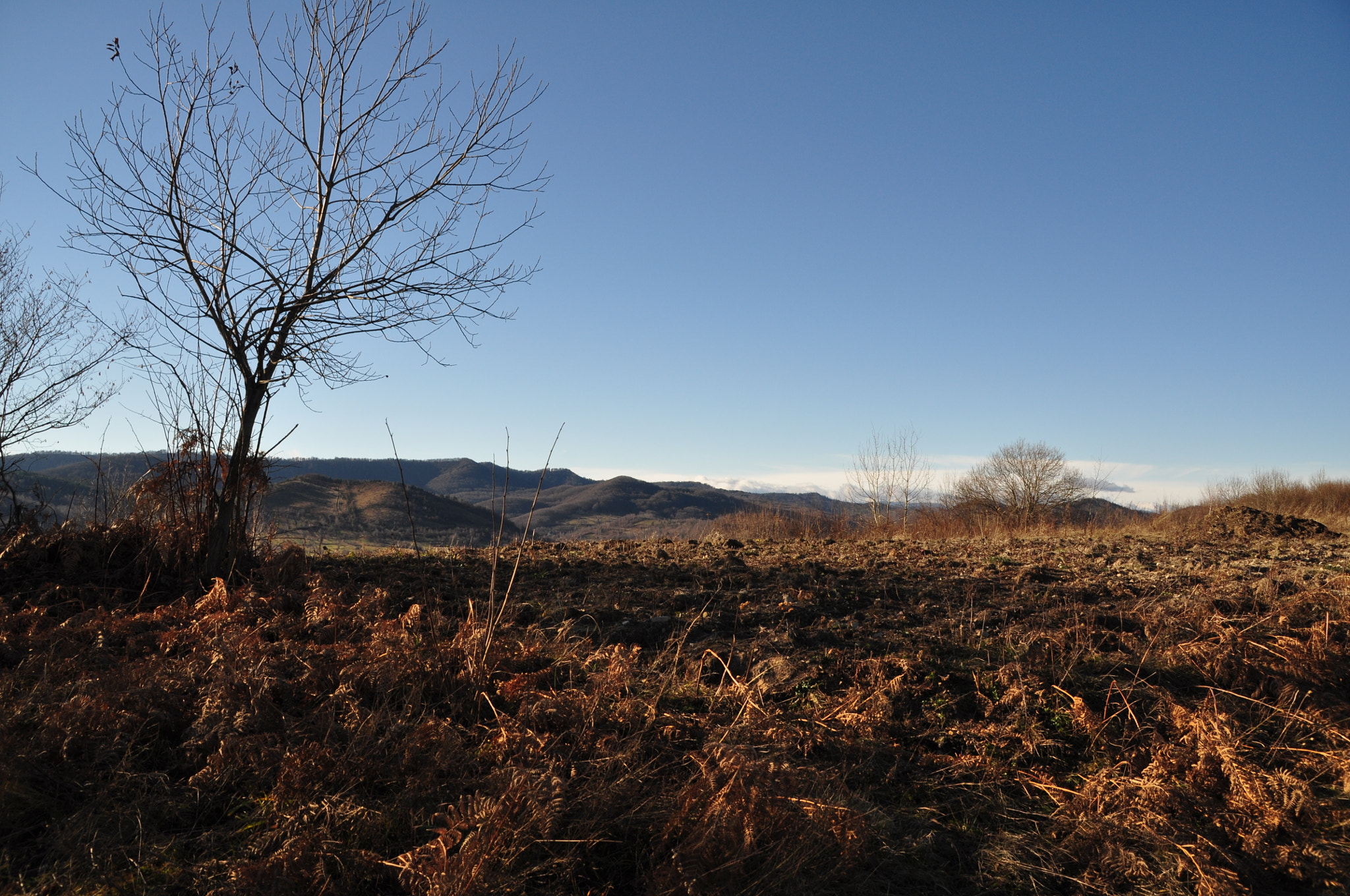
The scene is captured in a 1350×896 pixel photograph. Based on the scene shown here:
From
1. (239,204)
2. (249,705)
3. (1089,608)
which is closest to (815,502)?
(1089,608)

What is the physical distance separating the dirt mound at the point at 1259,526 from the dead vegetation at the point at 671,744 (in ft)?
24.1

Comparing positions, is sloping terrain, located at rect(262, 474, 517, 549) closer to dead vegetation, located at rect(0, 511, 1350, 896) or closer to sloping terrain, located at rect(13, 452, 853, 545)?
sloping terrain, located at rect(13, 452, 853, 545)

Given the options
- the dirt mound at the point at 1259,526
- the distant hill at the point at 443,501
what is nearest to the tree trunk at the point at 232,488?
the distant hill at the point at 443,501

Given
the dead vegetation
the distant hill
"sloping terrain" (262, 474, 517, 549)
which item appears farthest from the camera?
"sloping terrain" (262, 474, 517, 549)

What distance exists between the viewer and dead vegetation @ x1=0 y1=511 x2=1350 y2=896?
241 centimetres

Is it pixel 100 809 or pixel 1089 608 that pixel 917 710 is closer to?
pixel 1089 608

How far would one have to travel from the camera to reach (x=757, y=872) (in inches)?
93.8

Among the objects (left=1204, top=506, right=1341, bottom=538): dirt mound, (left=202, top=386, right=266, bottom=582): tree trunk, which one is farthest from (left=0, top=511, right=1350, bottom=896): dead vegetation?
(left=1204, top=506, right=1341, bottom=538): dirt mound

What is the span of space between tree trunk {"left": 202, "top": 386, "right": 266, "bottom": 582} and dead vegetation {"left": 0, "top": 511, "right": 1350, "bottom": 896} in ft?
1.66

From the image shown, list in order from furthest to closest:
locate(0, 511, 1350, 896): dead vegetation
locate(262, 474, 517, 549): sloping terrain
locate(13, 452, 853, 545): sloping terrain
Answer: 1. locate(13, 452, 853, 545): sloping terrain
2. locate(262, 474, 517, 549): sloping terrain
3. locate(0, 511, 1350, 896): dead vegetation

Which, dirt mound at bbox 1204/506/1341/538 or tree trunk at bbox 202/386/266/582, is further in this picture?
dirt mound at bbox 1204/506/1341/538

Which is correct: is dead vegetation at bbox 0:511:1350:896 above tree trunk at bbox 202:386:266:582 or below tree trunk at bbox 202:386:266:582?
below

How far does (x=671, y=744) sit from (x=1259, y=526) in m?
13.0

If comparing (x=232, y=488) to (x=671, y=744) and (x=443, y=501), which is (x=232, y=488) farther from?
(x=443, y=501)
